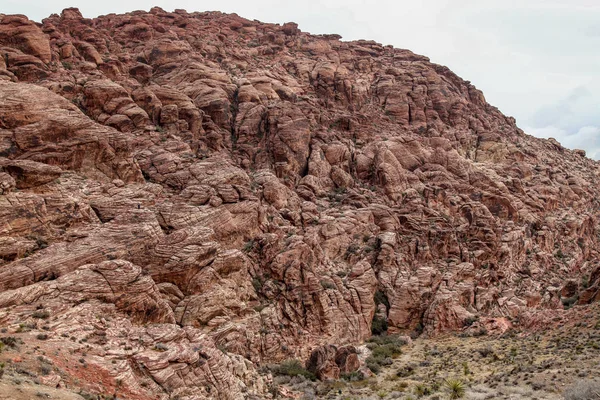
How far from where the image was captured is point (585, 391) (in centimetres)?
1883

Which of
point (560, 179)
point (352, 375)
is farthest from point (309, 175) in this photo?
point (560, 179)

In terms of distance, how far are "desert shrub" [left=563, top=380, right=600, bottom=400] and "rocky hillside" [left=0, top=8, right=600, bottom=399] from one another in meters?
15.3

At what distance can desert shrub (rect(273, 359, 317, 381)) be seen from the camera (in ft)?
101

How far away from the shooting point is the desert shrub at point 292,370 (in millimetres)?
30906

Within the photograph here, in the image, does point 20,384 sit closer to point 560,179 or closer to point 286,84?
point 286,84

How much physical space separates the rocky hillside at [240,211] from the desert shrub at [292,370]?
93 centimetres

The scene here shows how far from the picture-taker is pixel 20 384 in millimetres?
16312

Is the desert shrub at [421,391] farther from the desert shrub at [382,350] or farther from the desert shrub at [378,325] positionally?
the desert shrub at [378,325]

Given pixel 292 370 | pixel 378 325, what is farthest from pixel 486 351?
pixel 292 370

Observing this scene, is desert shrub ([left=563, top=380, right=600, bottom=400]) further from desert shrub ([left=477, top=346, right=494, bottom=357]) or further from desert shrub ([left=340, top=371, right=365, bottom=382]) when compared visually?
desert shrub ([left=340, top=371, right=365, bottom=382])

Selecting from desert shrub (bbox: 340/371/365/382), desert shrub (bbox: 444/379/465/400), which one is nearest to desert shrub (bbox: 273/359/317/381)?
desert shrub (bbox: 340/371/365/382)

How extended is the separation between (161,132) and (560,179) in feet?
182

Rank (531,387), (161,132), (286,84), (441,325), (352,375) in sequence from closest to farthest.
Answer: (531,387) < (352,375) < (441,325) < (161,132) < (286,84)

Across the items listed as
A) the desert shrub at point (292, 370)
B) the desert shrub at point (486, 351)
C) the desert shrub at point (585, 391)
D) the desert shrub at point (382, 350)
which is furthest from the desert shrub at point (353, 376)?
the desert shrub at point (585, 391)
